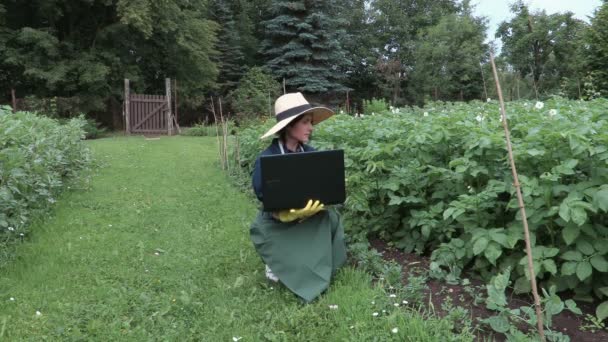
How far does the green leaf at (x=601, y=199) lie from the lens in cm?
234

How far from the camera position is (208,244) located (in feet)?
14.9

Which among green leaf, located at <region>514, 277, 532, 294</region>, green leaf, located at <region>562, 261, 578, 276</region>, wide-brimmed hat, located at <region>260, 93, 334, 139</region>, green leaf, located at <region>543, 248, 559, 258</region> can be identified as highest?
wide-brimmed hat, located at <region>260, 93, 334, 139</region>

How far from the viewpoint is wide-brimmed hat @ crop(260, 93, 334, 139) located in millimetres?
3152

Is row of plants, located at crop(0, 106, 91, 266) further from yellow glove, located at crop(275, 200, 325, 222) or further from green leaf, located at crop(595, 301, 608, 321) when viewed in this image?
green leaf, located at crop(595, 301, 608, 321)

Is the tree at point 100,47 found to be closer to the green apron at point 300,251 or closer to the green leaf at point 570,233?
the green apron at point 300,251

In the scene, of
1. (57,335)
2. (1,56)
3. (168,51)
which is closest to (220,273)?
(57,335)

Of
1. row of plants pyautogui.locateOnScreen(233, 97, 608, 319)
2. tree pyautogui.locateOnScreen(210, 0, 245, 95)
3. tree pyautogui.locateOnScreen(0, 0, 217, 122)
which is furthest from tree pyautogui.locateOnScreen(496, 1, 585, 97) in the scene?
row of plants pyautogui.locateOnScreen(233, 97, 608, 319)

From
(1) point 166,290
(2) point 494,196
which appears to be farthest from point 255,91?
(2) point 494,196

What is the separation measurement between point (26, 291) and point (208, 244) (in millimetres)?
1587

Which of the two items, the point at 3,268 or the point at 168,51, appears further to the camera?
the point at 168,51

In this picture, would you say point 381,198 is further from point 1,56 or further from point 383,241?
point 1,56

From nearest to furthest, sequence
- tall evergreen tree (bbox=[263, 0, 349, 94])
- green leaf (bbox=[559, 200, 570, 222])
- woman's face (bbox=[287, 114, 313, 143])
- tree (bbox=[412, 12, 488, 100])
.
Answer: green leaf (bbox=[559, 200, 570, 222]) < woman's face (bbox=[287, 114, 313, 143]) < tree (bbox=[412, 12, 488, 100]) < tall evergreen tree (bbox=[263, 0, 349, 94])

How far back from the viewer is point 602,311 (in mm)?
2473

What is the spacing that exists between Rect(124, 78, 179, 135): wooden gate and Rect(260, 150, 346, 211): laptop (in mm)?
17867
